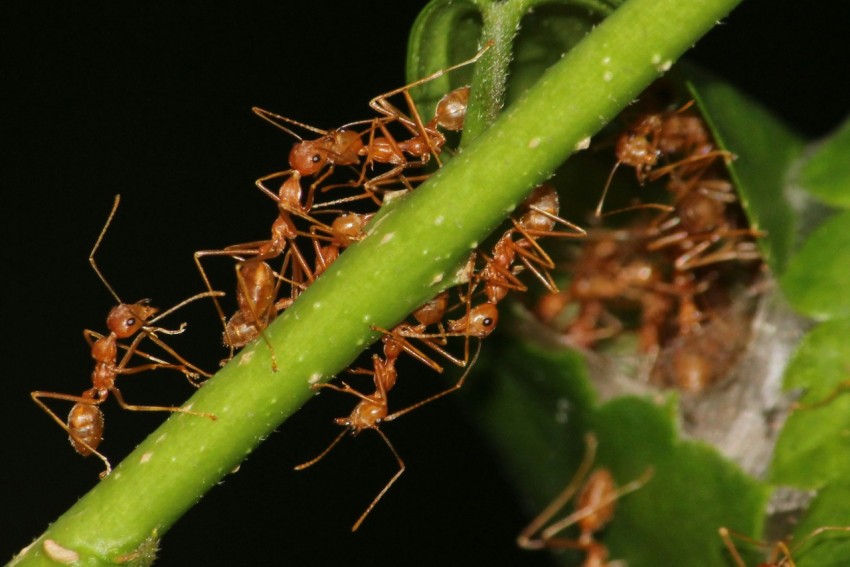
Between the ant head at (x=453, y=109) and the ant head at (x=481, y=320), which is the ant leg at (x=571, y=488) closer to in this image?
the ant head at (x=481, y=320)

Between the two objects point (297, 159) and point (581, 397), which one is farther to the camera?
point (581, 397)

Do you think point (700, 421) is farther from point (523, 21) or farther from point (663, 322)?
point (523, 21)

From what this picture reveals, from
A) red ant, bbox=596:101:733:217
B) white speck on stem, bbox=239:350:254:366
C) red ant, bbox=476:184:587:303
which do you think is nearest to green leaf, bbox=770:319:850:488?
red ant, bbox=596:101:733:217

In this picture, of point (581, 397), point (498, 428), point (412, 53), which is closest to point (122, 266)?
point (498, 428)

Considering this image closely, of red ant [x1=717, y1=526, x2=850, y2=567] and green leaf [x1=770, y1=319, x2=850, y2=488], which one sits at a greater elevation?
green leaf [x1=770, y1=319, x2=850, y2=488]

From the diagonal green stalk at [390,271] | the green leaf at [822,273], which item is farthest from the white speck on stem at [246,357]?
the green leaf at [822,273]

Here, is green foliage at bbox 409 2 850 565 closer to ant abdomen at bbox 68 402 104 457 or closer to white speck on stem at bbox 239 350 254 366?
white speck on stem at bbox 239 350 254 366

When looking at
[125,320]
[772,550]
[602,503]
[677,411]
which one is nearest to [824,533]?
[772,550]

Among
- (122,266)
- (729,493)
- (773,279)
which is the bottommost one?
(729,493)
